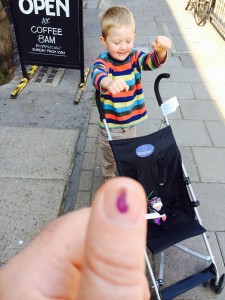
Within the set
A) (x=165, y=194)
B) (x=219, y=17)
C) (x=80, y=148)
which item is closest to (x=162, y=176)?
(x=165, y=194)

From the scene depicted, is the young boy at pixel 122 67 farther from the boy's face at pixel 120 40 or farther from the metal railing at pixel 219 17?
the metal railing at pixel 219 17

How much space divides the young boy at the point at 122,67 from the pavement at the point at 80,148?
28.6 inches

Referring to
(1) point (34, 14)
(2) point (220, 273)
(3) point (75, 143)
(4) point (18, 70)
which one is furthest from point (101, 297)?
(4) point (18, 70)

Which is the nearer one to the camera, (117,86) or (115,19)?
(117,86)

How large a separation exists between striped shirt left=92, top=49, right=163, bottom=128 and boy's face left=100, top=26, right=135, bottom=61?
0.11m

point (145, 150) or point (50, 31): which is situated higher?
point (145, 150)

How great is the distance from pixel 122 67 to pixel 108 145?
770 mm

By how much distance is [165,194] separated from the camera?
2521 millimetres

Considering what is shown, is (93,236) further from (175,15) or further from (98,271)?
(175,15)

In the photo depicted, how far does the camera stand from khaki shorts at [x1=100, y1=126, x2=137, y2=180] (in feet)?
9.39

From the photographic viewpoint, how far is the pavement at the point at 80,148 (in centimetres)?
275

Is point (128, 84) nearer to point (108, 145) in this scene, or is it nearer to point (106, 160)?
point (108, 145)

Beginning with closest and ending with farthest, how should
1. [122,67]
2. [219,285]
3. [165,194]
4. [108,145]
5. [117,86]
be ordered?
[117,86] < [219,285] < [165,194] < [122,67] < [108,145]

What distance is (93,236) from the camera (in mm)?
646
